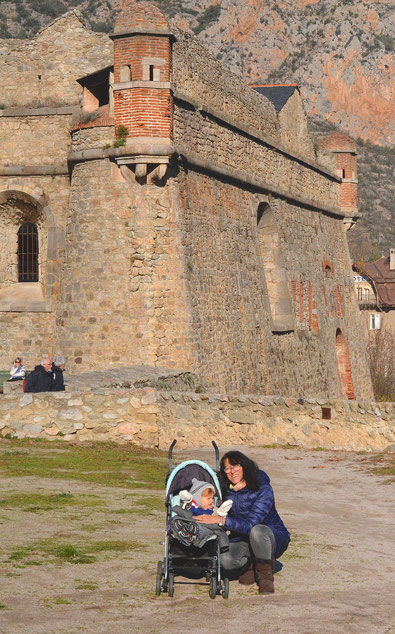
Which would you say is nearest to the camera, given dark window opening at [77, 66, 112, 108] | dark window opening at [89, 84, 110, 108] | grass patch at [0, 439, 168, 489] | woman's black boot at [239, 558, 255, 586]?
woman's black boot at [239, 558, 255, 586]

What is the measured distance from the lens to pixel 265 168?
27.2m

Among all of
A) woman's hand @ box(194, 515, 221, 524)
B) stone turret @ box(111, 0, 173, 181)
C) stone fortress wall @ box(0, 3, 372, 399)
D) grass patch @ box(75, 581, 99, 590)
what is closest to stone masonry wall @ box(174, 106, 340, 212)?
stone fortress wall @ box(0, 3, 372, 399)

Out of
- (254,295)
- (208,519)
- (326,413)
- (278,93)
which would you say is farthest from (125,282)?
(278,93)

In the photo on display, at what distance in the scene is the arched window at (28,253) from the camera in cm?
2233

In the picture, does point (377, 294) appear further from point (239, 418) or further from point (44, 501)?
point (44, 501)

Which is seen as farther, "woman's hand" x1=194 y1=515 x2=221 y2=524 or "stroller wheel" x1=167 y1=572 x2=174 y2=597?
"woman's hand" x1=194 y1=515 x2=221 y2=524

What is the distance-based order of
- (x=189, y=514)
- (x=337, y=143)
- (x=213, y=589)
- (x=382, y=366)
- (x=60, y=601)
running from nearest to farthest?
(x=60, y=601), (x=213, y=589), (x=189, y=514), (x=337, y=143), (x=382, y=366)

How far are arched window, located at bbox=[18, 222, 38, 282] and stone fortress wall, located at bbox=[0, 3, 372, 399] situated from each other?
0.84 feet

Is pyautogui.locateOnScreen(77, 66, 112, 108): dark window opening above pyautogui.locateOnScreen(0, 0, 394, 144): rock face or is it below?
below

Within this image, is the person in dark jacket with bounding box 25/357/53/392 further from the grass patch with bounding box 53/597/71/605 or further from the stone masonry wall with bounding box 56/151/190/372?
the grass patch with bounding box 53/597/71/605

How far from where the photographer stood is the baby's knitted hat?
7.61 metres

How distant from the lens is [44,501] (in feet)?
33.3

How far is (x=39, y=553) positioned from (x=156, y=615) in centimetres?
170

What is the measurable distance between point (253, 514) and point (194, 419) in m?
8.07
